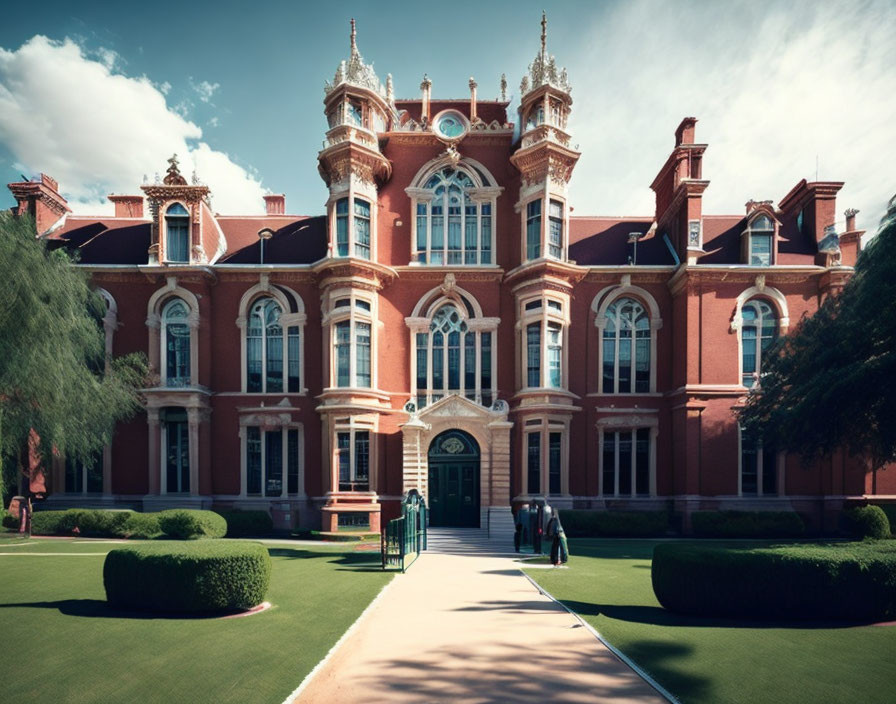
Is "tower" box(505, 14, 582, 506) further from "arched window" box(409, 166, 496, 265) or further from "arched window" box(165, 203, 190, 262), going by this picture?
"arched window" box(165, 203, 190, 262)

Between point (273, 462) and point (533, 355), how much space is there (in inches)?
516

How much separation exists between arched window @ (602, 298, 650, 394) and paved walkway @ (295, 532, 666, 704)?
1516 cm

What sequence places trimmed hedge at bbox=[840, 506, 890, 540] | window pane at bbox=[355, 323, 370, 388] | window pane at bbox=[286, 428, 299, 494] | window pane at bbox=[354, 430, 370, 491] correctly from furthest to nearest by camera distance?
window pane at bbox=[286, 428, 299, 494] → window pane at bbox=[355, 323, 370, 388] → window pane at bbox=[354, 430, 370, 491] → trimmed hedge at bbox=[840, 506, 890, 540]

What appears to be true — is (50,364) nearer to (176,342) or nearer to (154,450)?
(176,342)

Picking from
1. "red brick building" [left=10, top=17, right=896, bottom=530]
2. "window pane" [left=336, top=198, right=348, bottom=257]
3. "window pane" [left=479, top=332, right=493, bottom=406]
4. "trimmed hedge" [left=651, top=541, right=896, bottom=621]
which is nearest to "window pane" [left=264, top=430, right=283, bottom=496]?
"red brick building" [left=10, top=17, right=896, bottom=530]

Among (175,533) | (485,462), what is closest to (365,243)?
(485,462)

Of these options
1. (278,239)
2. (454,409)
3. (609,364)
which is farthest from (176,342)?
(609,364)

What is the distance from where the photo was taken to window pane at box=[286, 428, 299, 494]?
24266 mm

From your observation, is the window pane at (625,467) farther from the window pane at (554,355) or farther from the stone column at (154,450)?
the stone column at (154,450)

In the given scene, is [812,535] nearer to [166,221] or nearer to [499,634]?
[499,634]

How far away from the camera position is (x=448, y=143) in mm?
25125

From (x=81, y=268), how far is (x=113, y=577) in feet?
62.7

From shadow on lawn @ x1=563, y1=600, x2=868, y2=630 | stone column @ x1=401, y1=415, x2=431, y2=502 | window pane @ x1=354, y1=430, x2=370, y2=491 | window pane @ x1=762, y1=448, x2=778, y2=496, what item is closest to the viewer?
shadow on lawn @ x1=563, y1=600, x2=868, y2=630

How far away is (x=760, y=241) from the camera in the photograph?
24.3 metres
